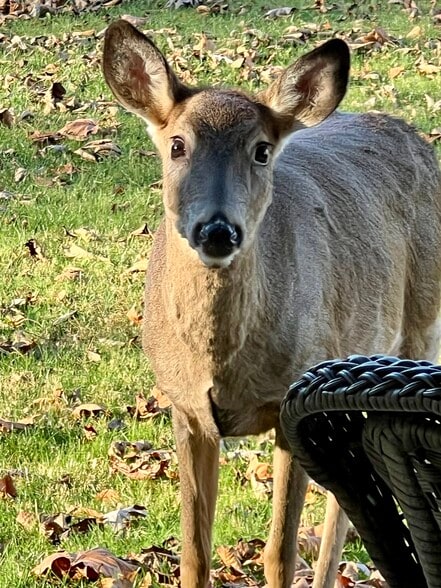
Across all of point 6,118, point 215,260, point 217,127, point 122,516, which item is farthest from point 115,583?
point 6,118

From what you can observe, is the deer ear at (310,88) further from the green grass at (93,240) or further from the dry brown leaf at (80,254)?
the dry brown leaf at (80,254)

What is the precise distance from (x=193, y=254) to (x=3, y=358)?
2749mm

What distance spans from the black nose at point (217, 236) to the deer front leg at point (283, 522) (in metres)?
0.93

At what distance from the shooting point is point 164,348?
14.9 feet

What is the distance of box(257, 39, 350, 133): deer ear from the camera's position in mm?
4645

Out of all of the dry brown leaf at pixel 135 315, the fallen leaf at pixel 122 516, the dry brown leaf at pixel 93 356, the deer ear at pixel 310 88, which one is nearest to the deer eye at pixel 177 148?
the deer ear at pixel 310 88

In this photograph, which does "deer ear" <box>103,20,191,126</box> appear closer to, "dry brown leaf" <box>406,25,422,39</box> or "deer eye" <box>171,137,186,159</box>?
"deer eye" <box>171,137,186,159</box>

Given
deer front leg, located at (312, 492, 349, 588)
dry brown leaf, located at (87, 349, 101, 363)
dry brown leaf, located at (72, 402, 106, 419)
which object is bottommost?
dry brown leaf, located at (87, 349, 101, 363)

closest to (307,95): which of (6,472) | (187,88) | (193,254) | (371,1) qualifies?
(187,88)

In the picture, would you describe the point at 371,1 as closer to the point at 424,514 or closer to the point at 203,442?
the point at 203,442

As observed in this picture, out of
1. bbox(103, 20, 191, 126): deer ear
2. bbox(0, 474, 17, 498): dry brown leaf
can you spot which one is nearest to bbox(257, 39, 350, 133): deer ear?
bbox(103, 20, 191, 126): deer ear

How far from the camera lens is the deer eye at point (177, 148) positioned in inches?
169

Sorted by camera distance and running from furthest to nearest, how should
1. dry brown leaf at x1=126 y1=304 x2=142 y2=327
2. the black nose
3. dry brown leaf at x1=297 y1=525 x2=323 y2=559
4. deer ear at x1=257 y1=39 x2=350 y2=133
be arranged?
dry brown leaf at x1=126 y1=304 x2=142 y2=327 < dry brown leaf at x1=297 y1=525 x2=323 y2=559 < deer ear at x1=257 y1=39 x2=350 y2=133 < the black nose

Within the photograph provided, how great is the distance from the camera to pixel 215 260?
392cm
